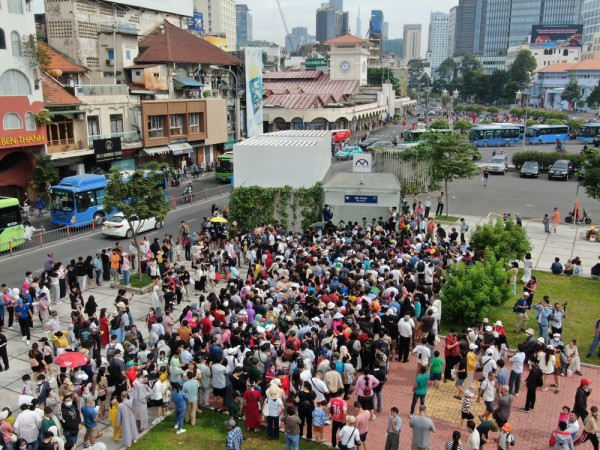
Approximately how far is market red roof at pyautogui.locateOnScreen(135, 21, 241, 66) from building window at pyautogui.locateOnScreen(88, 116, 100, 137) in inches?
437

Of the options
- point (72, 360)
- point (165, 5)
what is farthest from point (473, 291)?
point (165, 5)

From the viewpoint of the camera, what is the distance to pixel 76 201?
3003cm

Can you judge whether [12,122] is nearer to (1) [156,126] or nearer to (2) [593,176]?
(1) [156,126]

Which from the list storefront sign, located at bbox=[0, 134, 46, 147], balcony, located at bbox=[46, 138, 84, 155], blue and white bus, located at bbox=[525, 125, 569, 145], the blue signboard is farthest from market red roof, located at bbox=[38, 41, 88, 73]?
Result: blue and white bus, located at bbox=[525, 125, 569, 145]

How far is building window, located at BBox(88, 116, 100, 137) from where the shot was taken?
134 ft

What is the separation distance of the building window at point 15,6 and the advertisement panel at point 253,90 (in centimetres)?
2843

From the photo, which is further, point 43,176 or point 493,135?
point 493,135

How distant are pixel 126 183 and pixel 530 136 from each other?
57.1 m

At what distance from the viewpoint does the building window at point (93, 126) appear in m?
40.8

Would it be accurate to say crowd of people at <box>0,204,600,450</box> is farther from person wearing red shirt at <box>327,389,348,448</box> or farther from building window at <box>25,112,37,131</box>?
building window at <box>25,112,37,131</box>

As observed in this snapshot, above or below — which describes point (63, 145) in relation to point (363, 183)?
above

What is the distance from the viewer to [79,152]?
38.4 metres

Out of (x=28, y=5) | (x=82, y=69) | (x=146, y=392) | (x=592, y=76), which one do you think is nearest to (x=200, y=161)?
(x=82, y=69)

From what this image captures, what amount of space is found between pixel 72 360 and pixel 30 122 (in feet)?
88.3
